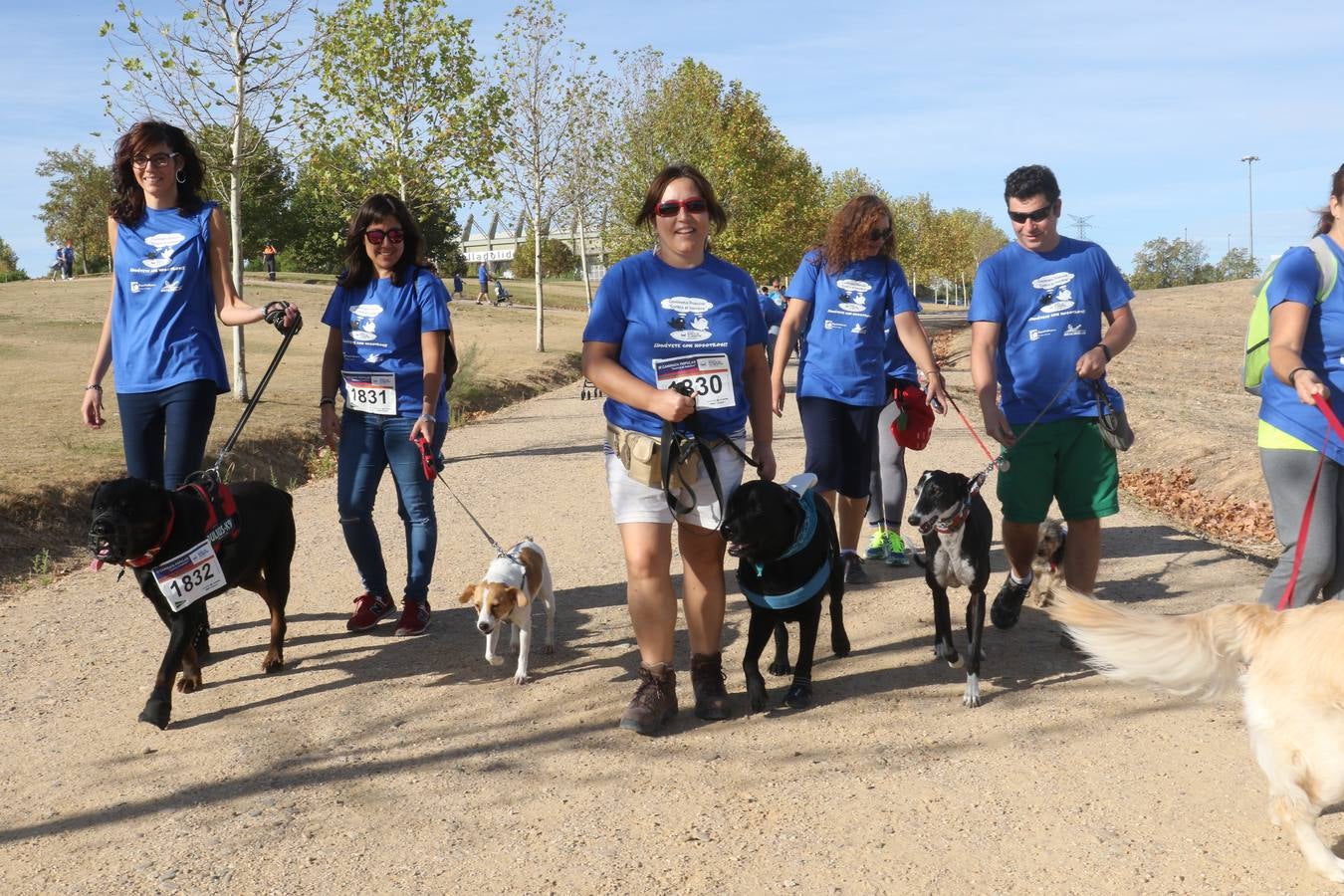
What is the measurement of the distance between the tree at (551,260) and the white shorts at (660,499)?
79.1m

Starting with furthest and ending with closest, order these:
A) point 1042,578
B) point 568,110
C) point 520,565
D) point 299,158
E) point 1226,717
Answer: point 568,110, point 299,158, point 1042,578, point 520,565, point 1226,717

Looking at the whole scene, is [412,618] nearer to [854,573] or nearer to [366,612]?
[366,612]

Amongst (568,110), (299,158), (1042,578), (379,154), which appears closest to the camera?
(1042,578)

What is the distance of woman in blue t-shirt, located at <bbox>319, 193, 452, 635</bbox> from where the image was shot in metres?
5.47

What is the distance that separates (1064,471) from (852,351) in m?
1.47

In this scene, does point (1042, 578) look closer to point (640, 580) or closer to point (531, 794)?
point (640, 580)

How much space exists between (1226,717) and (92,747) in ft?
15.1

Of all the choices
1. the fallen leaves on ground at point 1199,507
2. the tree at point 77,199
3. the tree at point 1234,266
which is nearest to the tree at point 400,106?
the fallen leaves on ground at point 1199,507

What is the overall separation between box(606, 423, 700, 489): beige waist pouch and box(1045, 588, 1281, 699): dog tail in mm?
1541

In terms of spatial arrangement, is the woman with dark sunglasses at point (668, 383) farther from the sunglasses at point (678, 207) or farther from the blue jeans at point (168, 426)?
the blue jeans at point (168, 426)

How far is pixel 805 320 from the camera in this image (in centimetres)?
655

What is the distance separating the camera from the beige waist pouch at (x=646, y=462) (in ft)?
13.9

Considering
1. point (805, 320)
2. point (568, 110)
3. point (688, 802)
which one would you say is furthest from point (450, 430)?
point (568, 110)

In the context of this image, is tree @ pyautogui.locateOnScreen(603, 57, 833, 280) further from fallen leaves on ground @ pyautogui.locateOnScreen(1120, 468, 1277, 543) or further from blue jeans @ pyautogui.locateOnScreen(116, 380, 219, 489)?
blue jeans @ pyautogui.locateOnScreen(116, 380, 219, 489)
